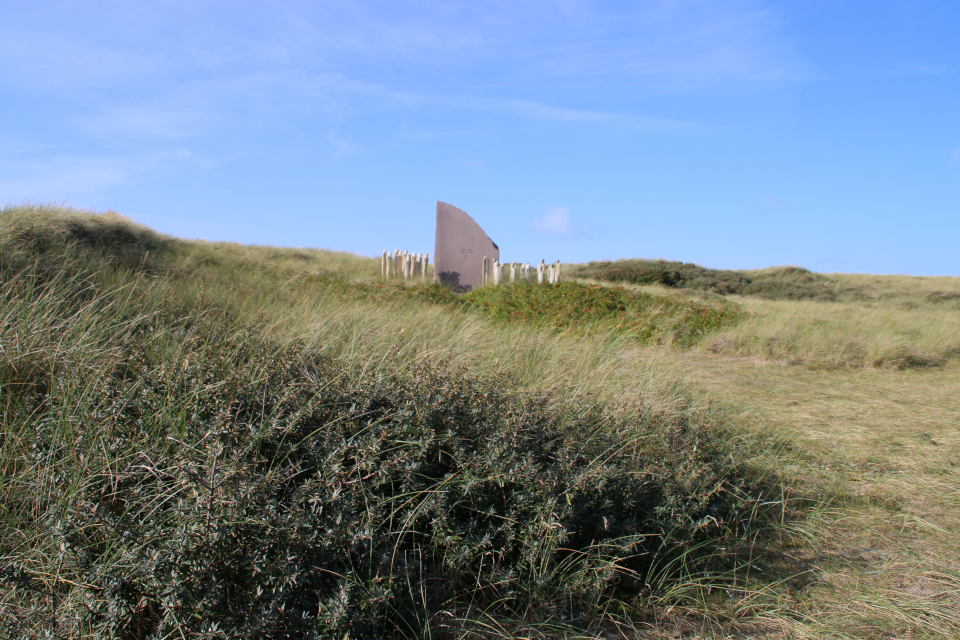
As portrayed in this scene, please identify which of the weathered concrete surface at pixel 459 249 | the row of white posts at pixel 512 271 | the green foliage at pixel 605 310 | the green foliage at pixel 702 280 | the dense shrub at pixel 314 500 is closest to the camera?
the dense shrub at pixel 314 500

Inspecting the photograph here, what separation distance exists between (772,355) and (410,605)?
8.56 metres

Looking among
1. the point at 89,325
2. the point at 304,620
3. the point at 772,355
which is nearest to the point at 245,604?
the point at 304,620

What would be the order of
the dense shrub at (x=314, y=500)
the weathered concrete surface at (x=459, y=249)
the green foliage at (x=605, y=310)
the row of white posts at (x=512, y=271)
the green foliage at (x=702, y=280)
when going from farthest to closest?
the green foliage at (x=702, y=280) < the weathered concrete surface at (x=459, y=249) < the row of white posts at (x=512, y=271) < the green foliage at (x=605, y=310) < the dense shrub at (x=314, y=500)

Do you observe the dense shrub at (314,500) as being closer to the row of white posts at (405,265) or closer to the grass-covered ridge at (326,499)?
the grass-covered ridge at (326,499)

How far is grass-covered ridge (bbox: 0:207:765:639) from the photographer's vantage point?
5.87 ft

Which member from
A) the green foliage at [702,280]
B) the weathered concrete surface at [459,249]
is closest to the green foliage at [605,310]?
the weathered concrete surface at [459,249]

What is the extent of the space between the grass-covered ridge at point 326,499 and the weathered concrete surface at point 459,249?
40.7ft

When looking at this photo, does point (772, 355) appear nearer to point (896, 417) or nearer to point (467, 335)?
point (896, 417)

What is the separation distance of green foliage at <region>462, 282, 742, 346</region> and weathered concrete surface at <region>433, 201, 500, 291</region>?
3480 millimetres

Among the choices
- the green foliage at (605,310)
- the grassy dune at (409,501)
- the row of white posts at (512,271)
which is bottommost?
the grassy dune at (409,501)

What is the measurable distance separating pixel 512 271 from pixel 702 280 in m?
9.16

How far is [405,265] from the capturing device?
16000mm

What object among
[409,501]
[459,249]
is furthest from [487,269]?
[409,501]

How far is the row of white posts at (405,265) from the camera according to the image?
1584 centimetres
